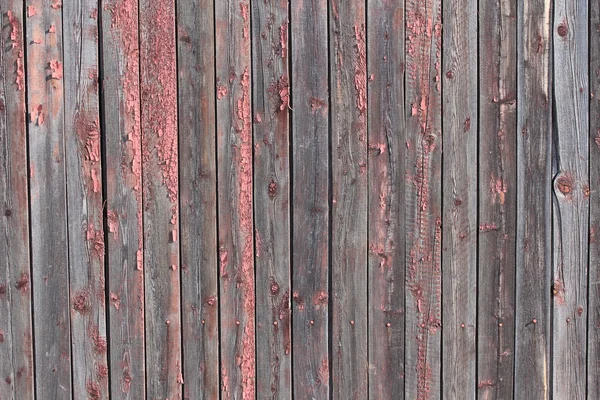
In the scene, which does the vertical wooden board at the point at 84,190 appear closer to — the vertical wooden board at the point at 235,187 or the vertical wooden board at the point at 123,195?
the vertical wooden board at the point at 123,195

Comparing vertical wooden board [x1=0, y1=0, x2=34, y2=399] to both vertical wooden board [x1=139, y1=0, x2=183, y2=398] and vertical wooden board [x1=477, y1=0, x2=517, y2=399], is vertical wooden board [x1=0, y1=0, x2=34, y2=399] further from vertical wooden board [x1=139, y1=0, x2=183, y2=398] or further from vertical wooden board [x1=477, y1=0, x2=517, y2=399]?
vertical wooden board [x1=477, y1=0, x2=517, y2=399]

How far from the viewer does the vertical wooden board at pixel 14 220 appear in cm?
265

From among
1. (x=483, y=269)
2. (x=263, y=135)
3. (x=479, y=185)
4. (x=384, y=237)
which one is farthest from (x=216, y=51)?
(x=483, y=269)

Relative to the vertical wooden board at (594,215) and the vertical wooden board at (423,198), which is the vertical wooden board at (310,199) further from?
the vertical wooden board at (594,215)

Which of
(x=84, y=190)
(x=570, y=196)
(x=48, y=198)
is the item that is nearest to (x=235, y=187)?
(x=84, y=190)

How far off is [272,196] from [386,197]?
467mm

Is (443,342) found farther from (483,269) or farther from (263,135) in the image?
(263,135)

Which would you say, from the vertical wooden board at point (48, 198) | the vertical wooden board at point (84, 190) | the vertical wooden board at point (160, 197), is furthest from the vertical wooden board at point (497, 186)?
the vertical wooden board at point (48, 198)

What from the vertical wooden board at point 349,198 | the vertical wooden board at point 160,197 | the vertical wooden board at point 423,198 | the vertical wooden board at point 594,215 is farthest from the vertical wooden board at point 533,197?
the vertical wooden board at point 160,197

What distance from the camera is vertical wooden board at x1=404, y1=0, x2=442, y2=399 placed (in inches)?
106

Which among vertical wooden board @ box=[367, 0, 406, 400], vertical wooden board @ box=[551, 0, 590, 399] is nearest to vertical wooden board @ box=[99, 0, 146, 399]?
vertical wooden board @ box=[367, 0, 406, 400]

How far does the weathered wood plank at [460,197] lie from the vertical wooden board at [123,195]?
126 centimetres

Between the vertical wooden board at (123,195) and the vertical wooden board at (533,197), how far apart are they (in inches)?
61.4

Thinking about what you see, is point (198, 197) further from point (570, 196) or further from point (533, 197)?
point (570, 196)
